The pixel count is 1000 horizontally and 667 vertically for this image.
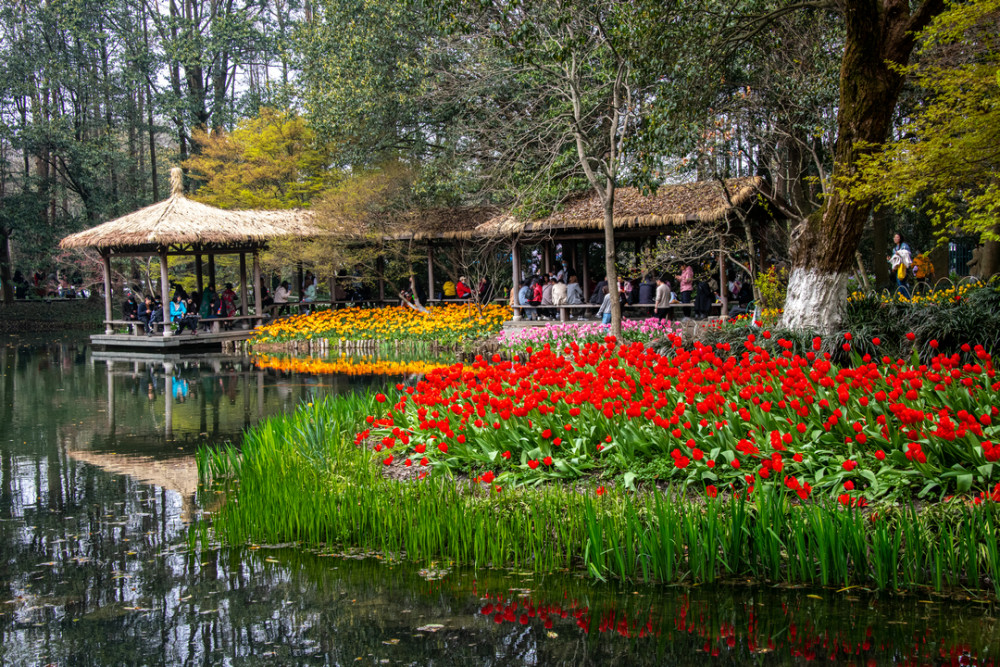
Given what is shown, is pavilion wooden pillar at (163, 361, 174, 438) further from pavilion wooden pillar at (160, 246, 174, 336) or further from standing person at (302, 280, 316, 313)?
standing person at (302, 280, 316, 313)

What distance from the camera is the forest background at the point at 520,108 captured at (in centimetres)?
944

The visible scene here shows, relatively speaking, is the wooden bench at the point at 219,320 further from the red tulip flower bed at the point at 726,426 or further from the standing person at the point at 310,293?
the red tulip flower bed at the point at 726,426

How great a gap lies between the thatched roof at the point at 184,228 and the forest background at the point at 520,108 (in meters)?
1.56

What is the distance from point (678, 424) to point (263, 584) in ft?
8.57

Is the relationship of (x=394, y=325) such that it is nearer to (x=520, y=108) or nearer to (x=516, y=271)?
(x=516, y=271)

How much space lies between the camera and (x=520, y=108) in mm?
23266

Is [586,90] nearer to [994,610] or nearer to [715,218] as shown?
[715,218]

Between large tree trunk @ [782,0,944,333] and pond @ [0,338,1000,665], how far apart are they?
20.3 feet

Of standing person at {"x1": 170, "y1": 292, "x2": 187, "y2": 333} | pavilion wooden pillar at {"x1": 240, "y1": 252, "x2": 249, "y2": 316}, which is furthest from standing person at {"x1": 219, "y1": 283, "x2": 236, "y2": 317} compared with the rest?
standing person at {"x1": 170, "y1": 292, "x2": 187, "y2": 333}

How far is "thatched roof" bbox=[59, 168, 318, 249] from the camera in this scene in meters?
21.5

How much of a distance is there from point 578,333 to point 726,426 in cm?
1162

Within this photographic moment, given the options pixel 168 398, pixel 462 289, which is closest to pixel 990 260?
pixel 168 398

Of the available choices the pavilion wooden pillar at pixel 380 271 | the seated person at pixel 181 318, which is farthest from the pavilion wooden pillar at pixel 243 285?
the pavilion wooden pillar at pixel 380 271

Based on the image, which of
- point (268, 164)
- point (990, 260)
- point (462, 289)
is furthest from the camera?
point (268, 164)
